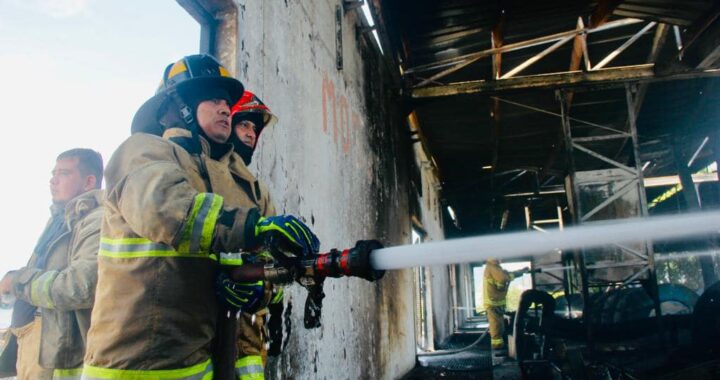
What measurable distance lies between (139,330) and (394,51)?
7.07 m

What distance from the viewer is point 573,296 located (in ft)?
35.2

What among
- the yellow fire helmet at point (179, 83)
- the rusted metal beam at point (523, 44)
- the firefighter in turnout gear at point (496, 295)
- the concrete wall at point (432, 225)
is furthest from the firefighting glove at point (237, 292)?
the concrete wall at point (432, 225)

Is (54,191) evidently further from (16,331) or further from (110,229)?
(110,229)

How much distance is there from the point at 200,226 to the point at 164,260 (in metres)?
0.23

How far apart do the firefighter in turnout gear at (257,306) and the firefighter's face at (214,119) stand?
16.0 inches

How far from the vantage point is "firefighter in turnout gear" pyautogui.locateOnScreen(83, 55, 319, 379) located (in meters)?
1.45

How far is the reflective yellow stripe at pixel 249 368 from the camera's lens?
196 centimetres

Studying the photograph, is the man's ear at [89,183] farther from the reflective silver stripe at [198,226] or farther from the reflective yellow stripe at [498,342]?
the reflective yellow stripe at [498,342]

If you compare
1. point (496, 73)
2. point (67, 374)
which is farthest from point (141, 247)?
point (496, 73)

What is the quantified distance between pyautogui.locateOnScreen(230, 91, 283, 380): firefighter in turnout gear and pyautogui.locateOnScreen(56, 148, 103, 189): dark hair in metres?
1.14

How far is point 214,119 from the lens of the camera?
1.94 metres

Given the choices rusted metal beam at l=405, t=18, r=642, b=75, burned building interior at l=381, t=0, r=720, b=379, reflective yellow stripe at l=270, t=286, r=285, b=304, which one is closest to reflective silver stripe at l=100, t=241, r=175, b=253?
reflective yellow stripe at l=270, t=286, r=285, b=304

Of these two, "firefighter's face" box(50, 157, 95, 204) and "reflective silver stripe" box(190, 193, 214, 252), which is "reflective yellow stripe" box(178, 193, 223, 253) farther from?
"firefighter's face" box(50, 157, 95, 204)

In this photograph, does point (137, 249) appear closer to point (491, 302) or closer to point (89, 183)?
point (89, 183)
